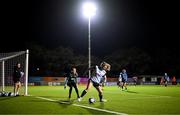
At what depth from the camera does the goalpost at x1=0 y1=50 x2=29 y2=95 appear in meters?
21.3

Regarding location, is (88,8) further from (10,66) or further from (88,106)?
(88,106)

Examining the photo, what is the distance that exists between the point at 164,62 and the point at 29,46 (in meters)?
37.4

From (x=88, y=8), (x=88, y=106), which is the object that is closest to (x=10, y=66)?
(x=88, y=106)

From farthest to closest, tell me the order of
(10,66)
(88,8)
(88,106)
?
(88,8), (10,66), (88,106)

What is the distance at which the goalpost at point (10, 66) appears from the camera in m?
21.3

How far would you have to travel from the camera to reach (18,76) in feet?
66.1

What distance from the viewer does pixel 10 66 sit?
90.5 ft

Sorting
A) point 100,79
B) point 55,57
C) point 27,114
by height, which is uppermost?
point 55,57

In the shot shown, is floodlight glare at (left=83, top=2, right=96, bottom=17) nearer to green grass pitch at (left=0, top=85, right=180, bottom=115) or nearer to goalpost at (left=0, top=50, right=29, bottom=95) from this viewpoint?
goalpost at (left=0, top=50, right=29, bottom=95)

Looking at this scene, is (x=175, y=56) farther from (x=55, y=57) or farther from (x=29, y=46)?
(x=29, y=46)

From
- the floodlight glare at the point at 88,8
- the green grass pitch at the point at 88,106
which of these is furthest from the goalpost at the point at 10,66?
the floodlight glare at the point at 88,8

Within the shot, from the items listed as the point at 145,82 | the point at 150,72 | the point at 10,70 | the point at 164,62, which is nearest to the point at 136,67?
the point at 150,72

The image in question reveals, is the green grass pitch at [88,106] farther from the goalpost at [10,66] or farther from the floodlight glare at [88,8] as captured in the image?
the floodlight glare at [88,8]

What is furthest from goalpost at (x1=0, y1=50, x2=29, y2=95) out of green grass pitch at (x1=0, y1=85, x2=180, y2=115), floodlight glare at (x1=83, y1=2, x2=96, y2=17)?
floodlight glare at (x1=83, y1=2, x2=96, y2=17)
